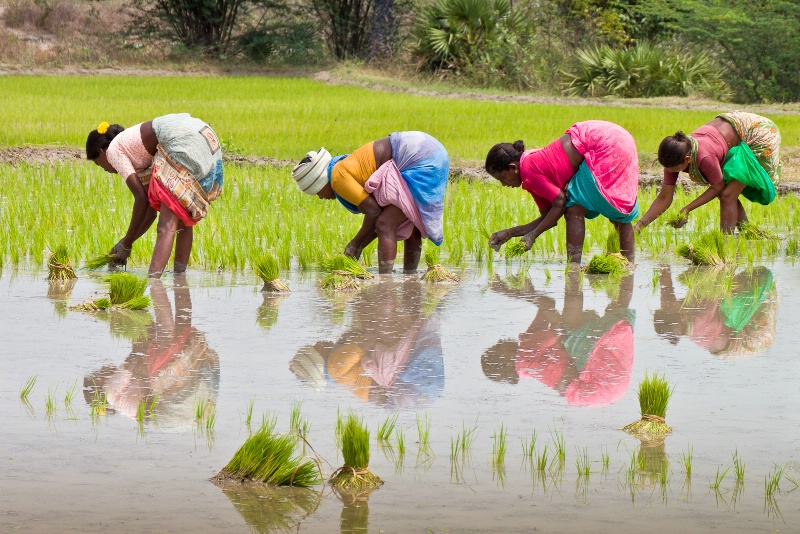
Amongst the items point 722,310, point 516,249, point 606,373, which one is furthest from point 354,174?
point 606,373

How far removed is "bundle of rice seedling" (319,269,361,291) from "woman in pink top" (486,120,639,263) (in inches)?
37.0

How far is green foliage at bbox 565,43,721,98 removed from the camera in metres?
23.0

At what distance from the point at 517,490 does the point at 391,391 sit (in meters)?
1.07

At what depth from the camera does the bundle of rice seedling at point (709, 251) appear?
7.28 metres

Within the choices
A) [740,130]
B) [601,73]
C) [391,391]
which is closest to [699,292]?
[740,130]

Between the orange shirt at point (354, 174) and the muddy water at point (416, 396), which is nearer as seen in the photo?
A: the muddy water at point (416, 396)

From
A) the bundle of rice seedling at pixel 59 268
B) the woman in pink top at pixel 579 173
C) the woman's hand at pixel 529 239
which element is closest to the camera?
the bundle of rice seedling at pixel 59 268

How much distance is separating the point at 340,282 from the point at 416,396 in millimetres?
2228

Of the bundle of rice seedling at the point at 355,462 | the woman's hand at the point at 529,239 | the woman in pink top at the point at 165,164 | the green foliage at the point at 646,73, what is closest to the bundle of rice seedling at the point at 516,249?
the woman's hand at the point at 529,239

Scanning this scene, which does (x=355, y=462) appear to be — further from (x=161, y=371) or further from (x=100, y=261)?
(x=100, y=261)

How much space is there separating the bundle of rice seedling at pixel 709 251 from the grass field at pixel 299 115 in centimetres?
570

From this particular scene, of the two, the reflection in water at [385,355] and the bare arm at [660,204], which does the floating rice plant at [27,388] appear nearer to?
the reflection in water at [385,355]

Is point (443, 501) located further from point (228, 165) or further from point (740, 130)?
point (228, 165)

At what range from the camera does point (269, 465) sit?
3.34 m
